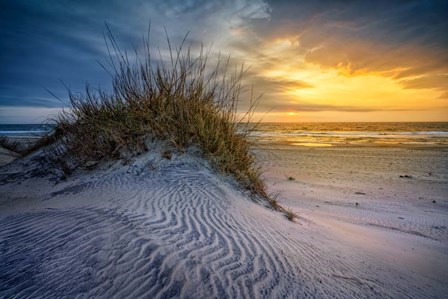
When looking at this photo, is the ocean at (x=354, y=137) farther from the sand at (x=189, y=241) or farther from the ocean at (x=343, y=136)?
the sand at (x=189, y=241)

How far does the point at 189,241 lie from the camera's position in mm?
1940

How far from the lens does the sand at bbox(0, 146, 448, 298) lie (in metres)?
1.52

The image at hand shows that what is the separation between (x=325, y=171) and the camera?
826 cm

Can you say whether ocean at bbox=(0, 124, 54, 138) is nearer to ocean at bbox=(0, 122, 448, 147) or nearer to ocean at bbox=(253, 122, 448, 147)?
ocean at bbox=(0, 122, 448, 147)

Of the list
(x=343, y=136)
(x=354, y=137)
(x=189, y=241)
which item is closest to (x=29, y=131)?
(x=343, y=136)

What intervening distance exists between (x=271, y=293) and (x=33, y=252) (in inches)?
63.3

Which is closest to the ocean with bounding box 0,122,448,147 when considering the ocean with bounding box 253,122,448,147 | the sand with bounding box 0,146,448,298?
the ocean with bounding box 253,122,448,147

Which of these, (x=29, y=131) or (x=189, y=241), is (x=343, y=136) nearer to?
(x=189, y=241)

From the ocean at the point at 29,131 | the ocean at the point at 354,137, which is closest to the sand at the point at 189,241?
the ocean at the point at 29,131

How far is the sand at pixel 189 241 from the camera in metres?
1.52

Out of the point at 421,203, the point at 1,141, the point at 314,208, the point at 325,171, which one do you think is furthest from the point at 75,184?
the point at 1,141

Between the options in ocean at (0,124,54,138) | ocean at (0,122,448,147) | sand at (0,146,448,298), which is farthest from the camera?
ocean at (0,122,448,147)

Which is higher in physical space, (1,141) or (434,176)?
(1,141)

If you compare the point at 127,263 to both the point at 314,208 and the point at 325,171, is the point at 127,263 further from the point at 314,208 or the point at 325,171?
the point at 325,171
